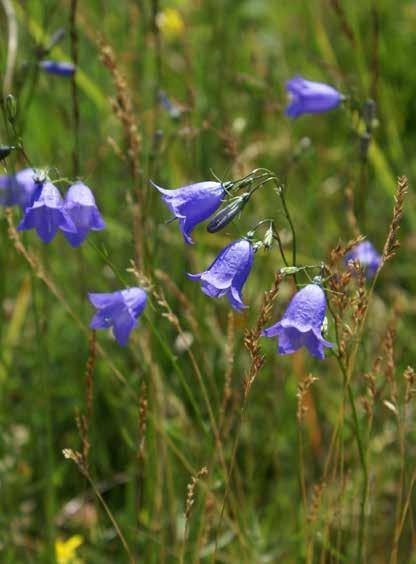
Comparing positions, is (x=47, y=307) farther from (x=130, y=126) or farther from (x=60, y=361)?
(x=130, y=126)

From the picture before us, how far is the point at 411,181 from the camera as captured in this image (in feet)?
11.5

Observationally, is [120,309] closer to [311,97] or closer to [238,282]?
[238,282]

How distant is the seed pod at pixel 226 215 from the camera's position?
5.54 ft

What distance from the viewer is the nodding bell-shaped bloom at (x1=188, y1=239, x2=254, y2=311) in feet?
5.48

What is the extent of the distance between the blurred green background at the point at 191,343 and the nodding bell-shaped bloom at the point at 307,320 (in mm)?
203

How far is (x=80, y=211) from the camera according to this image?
6.23 feet

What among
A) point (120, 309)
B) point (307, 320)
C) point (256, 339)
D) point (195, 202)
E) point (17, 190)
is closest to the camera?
point (256, 339)

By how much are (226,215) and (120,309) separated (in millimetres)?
416

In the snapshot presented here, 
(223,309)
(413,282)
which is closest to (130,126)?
(223,309)

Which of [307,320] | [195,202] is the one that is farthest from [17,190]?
[307,320]

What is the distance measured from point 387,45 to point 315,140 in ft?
2.06

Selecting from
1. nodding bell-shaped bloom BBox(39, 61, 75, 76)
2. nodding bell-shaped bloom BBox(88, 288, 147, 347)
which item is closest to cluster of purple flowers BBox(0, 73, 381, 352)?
nodding bell-shaped bloom BBox(88, 288, 147, 347)

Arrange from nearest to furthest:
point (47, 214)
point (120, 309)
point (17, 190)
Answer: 1. point (47, 214)
2. point (120, 309)
3. point (17, 190)

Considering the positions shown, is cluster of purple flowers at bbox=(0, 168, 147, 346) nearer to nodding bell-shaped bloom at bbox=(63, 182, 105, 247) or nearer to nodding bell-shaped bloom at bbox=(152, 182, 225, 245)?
nodding bell-shaped bloom at bbox=(63, 182, 105, 247)
